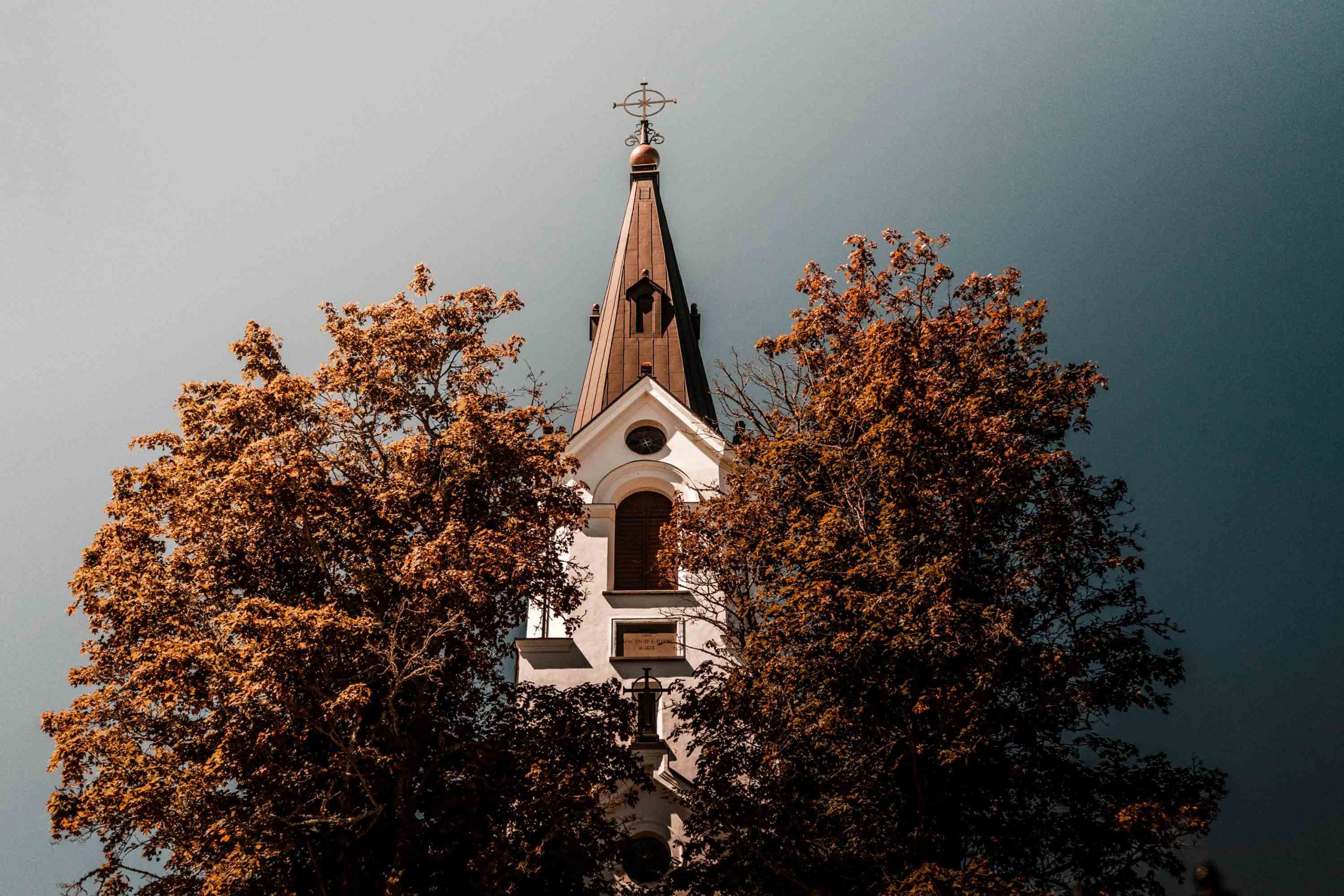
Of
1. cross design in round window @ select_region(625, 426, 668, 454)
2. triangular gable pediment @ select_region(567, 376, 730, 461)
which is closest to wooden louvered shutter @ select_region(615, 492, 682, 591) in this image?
cross design in round window @ select_region(625, 426, 668, 454)

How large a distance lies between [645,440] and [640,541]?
2060 mm

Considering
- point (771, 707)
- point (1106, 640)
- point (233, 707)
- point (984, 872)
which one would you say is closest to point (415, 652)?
point (233, 707)

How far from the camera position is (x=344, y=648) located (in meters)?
15.8

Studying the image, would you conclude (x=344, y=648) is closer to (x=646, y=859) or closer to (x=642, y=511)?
(x=646, y=859)

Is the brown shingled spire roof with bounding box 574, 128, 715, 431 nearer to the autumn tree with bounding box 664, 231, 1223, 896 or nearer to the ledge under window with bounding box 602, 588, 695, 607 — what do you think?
the ledge under window with bounding box 602, 588, 695, 607

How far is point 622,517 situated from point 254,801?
10.8 m

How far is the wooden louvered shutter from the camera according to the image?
24406 millimetres

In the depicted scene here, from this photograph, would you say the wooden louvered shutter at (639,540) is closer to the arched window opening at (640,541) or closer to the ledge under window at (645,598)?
the arched window opening at (640,541)

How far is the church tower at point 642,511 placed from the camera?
22.2 m

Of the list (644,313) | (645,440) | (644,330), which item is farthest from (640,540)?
(644,313)

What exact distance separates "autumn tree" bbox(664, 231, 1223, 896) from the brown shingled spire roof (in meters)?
8.54

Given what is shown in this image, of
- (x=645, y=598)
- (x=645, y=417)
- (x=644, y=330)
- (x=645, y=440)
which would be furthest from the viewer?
(x=644, y=330)

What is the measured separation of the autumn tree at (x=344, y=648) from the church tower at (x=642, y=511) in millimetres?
4238

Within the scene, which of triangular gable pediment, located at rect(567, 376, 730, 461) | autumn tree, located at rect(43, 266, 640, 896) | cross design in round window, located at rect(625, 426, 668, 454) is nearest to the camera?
autumn tree, located at rect(43, 266, 640, 896)
